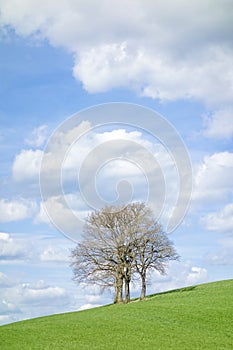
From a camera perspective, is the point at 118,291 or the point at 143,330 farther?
the point at 118,291

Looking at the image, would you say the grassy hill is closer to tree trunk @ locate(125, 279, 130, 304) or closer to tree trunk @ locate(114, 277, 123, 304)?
tree trunk @ locate(114, 277, 123, 304)

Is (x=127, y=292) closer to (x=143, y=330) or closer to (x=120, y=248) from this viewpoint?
(x=120, y=248)

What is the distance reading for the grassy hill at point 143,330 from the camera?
29.8 m

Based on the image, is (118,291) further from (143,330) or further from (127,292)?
(143,330)

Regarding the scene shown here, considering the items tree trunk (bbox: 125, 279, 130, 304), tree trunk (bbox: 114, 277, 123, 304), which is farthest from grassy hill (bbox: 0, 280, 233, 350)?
tree trunk (bbox: 125, 279, 130, 304)

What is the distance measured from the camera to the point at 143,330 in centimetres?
3419

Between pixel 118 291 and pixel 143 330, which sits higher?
pixel 118 291

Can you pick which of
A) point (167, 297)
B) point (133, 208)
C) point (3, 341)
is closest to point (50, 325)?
point (3, 341)

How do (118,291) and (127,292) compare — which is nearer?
(118,291)

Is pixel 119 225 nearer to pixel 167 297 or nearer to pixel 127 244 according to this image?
pixel 127 244

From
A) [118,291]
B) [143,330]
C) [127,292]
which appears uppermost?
[118,291]

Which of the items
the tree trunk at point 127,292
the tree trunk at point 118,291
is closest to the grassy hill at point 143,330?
the tree trunk at point 118,291

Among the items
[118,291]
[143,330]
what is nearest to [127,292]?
[118,291]

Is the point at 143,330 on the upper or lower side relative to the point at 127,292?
lower
